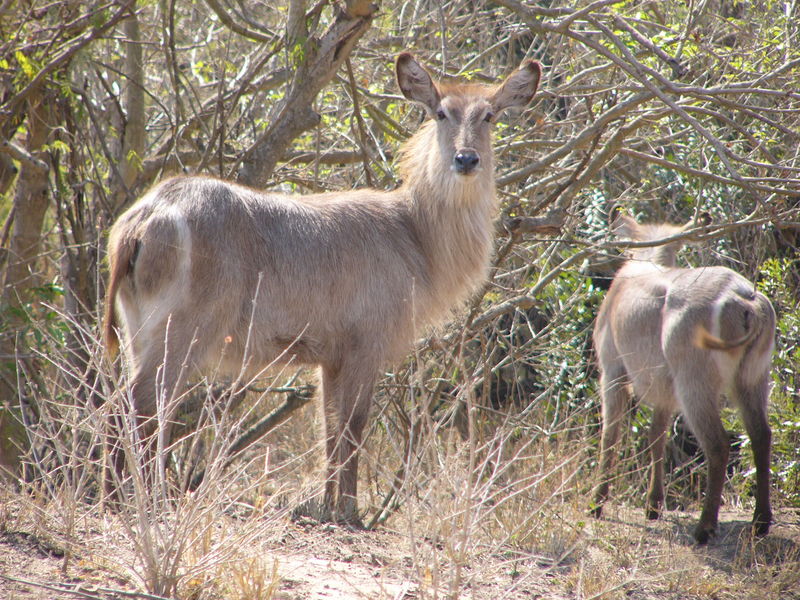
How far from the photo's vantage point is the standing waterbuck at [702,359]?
15.2ft

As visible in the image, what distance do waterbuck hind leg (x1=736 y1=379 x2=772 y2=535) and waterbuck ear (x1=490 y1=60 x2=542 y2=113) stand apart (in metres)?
2.00

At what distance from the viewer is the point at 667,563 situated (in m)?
4.00

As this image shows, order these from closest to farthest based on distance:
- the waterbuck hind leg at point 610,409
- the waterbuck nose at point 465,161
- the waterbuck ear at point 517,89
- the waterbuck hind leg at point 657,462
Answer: the waterbuck nose at point 465,161 < the waterbuck ear at point 517,89 < the waterbuck hind leg at point 657,462 < the waterbuck hind leg at point 610,409

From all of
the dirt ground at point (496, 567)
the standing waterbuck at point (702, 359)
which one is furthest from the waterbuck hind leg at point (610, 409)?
the dirt ground at point (496, 567)

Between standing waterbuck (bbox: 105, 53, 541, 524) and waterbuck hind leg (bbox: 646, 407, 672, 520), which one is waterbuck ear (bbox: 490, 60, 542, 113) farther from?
waterbuck hind leg (bbox: 646, 407, 672, 520)

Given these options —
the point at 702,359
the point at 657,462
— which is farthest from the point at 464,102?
the point at 657,462

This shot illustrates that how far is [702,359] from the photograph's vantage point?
473 cm

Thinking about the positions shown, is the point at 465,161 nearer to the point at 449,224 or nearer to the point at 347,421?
the point at 449,224

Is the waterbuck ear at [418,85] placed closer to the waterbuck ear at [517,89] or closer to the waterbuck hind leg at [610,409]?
the waterbuck ear at [517,89]

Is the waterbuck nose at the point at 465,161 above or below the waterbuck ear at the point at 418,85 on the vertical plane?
below

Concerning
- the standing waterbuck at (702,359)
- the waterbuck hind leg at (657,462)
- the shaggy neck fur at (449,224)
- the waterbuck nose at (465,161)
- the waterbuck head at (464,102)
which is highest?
the waterbuck head at (464,102)

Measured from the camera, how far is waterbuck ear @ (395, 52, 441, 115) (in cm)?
454

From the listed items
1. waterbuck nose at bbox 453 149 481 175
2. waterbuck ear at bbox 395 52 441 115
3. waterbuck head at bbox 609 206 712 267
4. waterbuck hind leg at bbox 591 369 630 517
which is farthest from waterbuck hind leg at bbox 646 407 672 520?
waterbuck ear at bbox 395 52 441 115

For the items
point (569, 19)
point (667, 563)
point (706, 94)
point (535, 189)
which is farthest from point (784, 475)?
point (569, 19)
